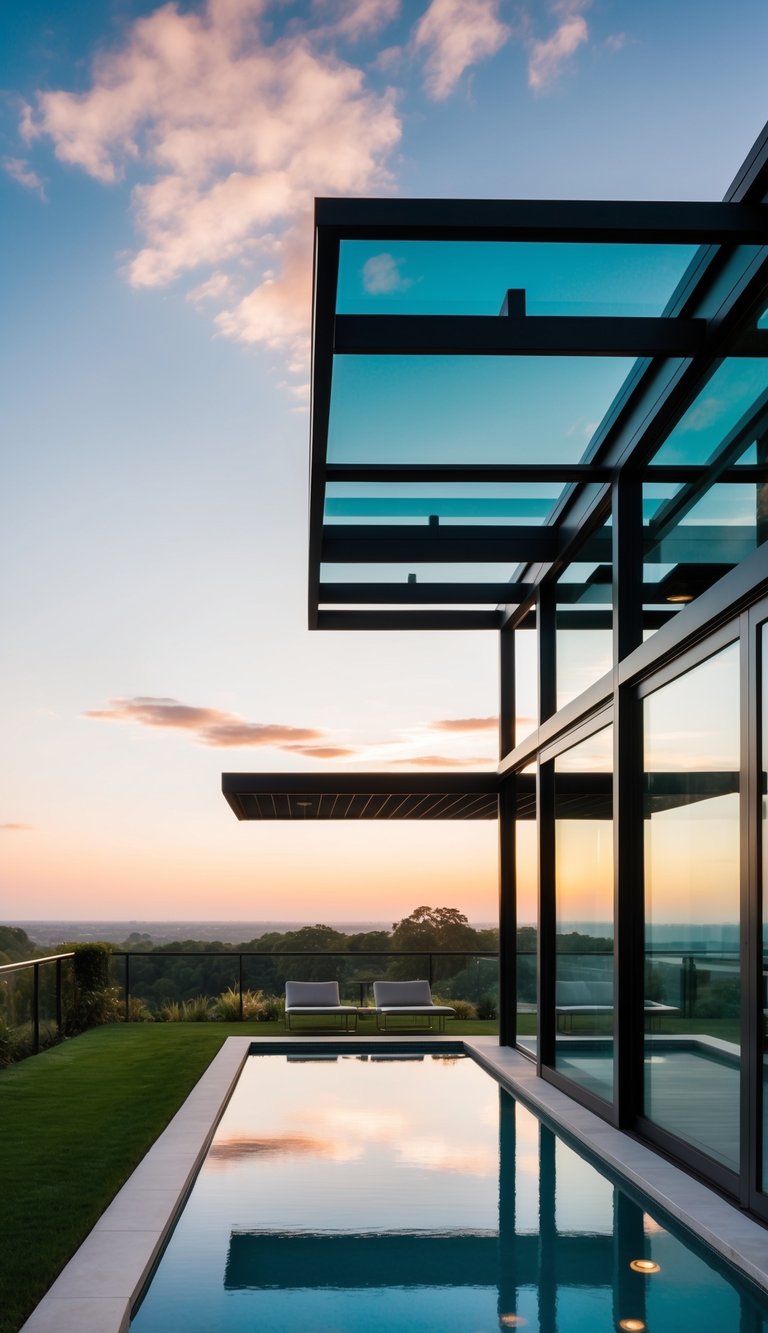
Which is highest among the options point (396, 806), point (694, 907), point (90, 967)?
point (396, 806)

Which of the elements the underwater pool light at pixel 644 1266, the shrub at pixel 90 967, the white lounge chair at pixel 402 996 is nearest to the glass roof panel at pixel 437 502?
the underwater pool light at pixel 644 1266

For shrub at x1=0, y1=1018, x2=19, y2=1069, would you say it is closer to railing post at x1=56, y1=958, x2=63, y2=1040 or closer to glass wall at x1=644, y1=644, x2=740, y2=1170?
railing post at x1=56, y1=958, x2=63, y2=1040

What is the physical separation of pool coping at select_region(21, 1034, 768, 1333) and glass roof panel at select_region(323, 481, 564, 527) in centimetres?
439

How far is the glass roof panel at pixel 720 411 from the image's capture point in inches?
239

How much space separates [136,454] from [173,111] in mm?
6341

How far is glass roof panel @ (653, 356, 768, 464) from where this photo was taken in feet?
19.9

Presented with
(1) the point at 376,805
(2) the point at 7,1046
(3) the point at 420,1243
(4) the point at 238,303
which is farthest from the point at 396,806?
(3) the point at 420,1243

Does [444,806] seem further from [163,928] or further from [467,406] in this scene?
[163,928]

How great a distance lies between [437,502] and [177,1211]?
201 inches

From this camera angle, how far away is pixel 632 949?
7.76 metres

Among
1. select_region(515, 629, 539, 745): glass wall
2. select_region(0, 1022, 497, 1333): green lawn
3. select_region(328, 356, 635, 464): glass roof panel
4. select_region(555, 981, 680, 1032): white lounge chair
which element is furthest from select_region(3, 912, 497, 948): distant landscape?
select_region(328, 356, 635, 464): glass roof panel

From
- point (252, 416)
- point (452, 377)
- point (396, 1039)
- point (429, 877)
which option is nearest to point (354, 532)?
point (452, 377)

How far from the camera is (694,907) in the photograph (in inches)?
261

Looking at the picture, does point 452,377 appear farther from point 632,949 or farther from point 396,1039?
point 396,1039
